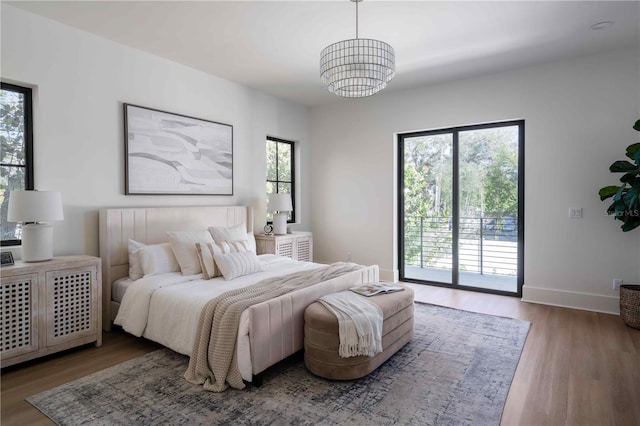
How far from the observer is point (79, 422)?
2.04 m

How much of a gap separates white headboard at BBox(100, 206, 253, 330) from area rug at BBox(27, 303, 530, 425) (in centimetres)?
100

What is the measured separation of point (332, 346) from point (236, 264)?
1.33 metres

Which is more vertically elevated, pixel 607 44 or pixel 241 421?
pixel 607 44

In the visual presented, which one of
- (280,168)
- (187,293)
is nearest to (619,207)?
(187,293)

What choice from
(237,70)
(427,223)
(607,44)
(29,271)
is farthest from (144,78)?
(607,44)

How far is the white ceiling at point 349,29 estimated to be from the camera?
2.95m

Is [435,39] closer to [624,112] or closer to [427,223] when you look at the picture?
[624,112]

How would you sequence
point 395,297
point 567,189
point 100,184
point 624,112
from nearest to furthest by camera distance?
point 395,297
point 100,184
point 624,112
point 567,189

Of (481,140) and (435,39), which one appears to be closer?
A: (435,39)

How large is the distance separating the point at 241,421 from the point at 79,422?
2.99ft

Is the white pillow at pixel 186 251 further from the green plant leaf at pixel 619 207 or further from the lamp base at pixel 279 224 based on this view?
the green plant leaf at pixel 619 207

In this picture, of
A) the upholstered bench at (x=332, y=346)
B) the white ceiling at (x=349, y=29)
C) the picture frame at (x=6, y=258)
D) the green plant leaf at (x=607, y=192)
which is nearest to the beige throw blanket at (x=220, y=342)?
the upholstered bench at (x=332, y=346)

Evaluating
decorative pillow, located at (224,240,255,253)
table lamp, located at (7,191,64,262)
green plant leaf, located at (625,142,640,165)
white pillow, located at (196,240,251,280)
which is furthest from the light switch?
table lamp, located at (7,191,64,262)

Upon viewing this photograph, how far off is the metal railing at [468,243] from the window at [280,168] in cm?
196
